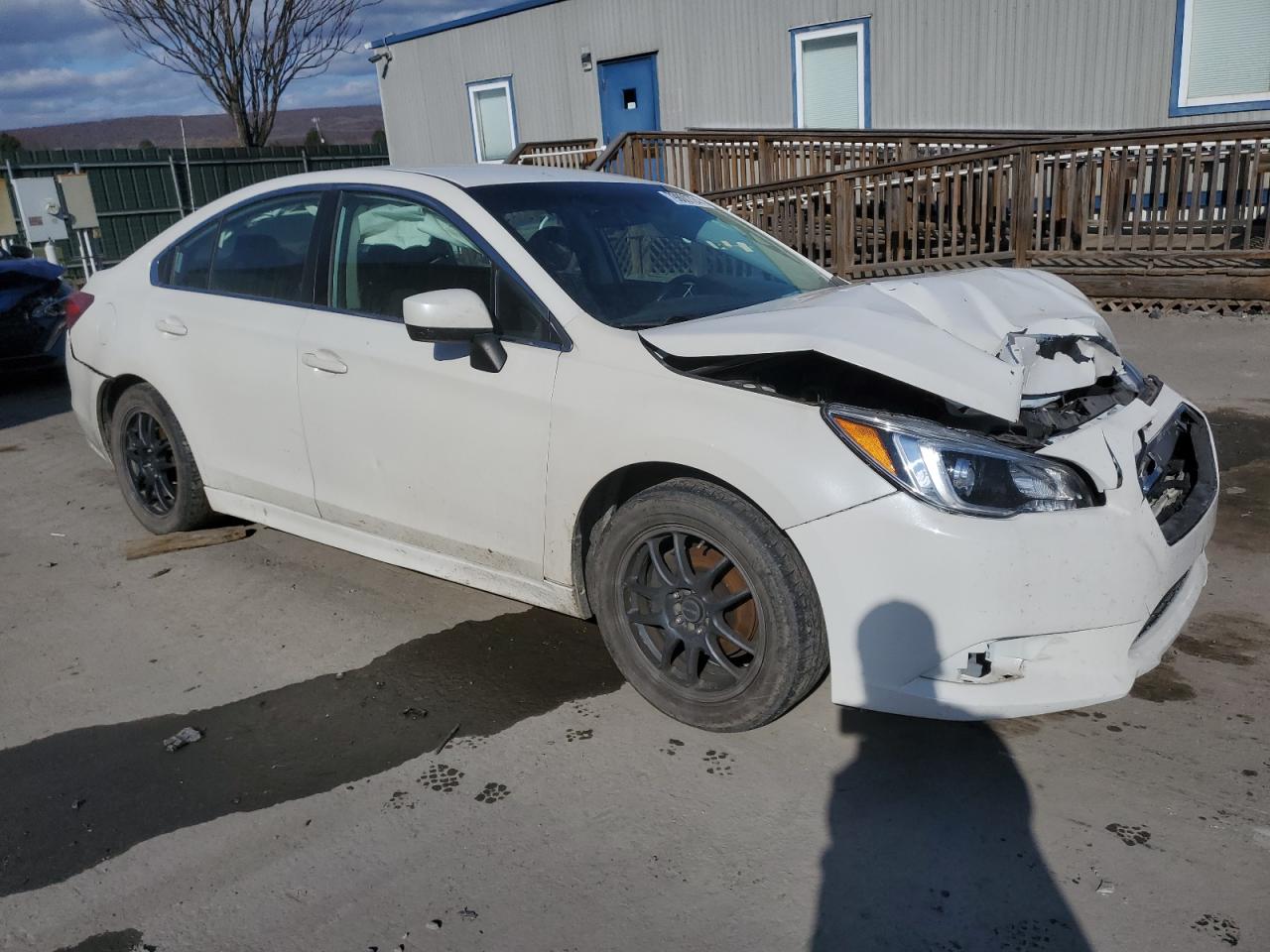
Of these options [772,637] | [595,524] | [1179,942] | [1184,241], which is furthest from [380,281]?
[1184,241]

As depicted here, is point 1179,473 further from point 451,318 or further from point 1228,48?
point 1228,48

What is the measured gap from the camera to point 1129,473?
2.96m

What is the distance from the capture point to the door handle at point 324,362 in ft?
13.1

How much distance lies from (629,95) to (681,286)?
1520cm

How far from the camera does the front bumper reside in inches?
108

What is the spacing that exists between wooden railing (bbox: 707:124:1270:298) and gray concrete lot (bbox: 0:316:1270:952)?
6.13 metres

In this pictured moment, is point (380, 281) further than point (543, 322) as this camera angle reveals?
Yes

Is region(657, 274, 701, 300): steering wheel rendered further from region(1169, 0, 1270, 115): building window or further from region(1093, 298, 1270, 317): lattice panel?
region(1169, 0, 1270, 115): building window

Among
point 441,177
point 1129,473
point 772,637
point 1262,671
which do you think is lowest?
point 1262,671

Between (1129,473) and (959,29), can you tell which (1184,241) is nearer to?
(959,29)

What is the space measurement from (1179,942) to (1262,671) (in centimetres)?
151

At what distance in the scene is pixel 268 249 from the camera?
449 centimetres

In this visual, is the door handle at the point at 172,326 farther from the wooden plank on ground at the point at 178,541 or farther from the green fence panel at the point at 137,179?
the green fence panel at the point at 137,179

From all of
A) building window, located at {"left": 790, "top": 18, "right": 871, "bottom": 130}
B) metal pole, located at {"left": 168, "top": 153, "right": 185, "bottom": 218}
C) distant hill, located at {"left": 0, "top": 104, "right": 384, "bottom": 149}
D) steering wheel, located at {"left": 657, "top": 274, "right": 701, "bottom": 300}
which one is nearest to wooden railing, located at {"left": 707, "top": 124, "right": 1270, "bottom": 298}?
building window, located at {"left": 790, "top": 18, "right": 871, "bottom": 130}
